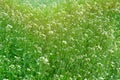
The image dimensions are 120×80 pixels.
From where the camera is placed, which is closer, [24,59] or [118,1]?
[24,59]

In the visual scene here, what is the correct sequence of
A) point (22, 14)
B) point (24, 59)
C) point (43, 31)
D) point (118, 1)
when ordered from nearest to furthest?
point (24, 59), point (43, 31), point (22, 14), point (118, 1)

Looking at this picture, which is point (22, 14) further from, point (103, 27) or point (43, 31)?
point (103, 27)

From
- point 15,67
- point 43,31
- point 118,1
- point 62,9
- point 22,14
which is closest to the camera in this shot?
point 15,67

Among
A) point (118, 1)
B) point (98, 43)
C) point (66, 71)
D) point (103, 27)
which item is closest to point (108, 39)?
point (98, 43)

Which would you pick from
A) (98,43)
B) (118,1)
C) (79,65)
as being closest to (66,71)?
(79,65)

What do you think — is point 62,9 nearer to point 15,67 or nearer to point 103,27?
point 103,27

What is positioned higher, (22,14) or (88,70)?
(22,14)
